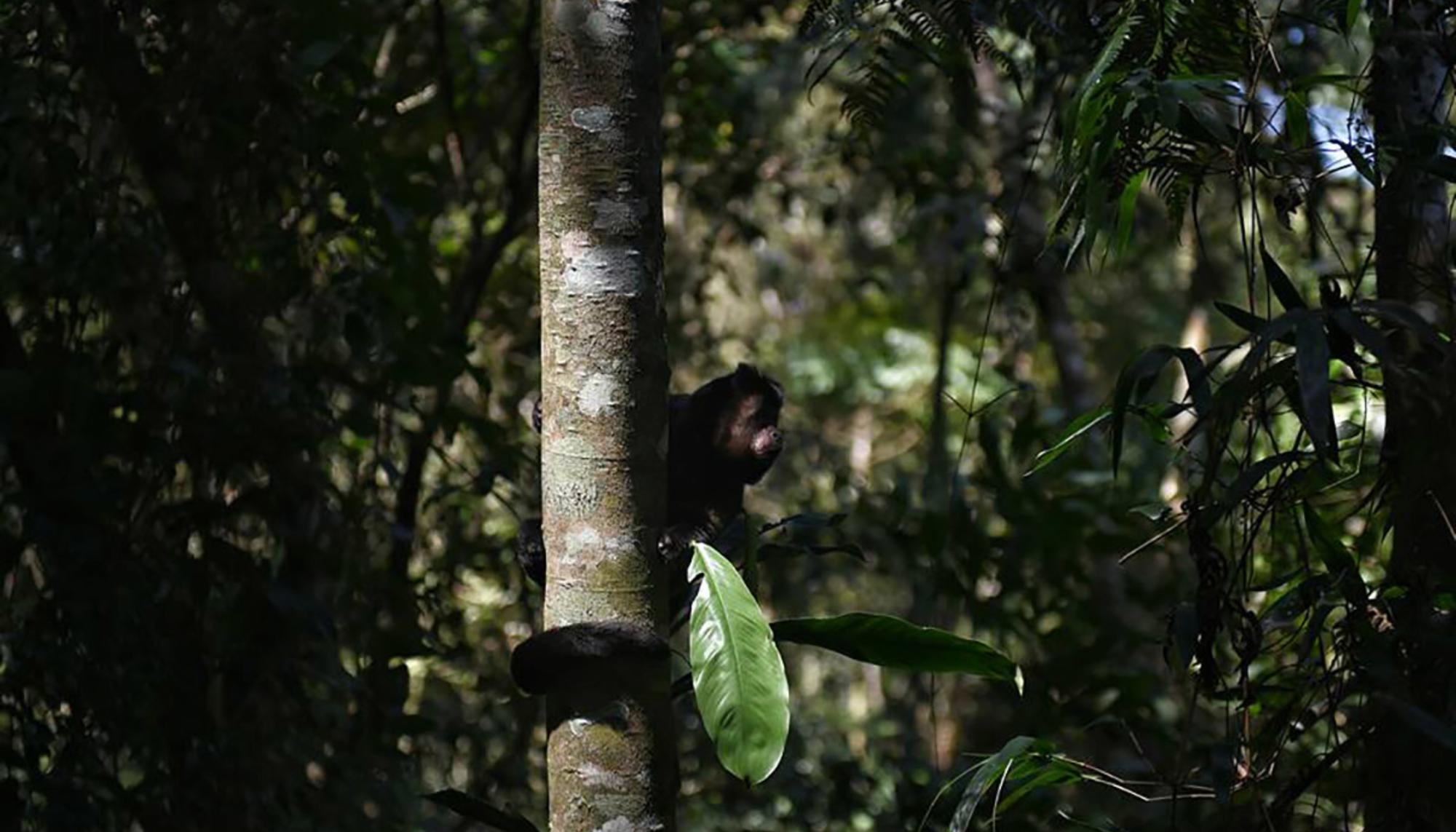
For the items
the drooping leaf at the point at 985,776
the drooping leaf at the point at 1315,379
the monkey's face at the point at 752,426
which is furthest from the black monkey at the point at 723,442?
the drooping leaf at the point at 1315,379

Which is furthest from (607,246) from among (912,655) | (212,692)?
(212,692)

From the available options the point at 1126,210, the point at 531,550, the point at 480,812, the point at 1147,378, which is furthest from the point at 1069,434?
the point at 531,550

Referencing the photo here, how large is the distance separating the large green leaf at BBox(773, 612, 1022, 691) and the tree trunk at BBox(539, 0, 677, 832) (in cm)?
29

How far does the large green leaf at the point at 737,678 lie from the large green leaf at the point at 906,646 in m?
0.14

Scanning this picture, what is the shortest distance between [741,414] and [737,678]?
5.67 feet

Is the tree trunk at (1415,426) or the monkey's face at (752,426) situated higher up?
the tree trunk at (1415,426)

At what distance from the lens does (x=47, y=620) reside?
327 cm

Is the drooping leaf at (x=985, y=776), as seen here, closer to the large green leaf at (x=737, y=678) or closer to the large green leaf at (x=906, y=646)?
the large green leaf at (x=906, y=646)

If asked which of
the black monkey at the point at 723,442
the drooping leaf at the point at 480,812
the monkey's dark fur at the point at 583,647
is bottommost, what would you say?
the black monkey at the point at 723,442

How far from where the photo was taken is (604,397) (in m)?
2.05

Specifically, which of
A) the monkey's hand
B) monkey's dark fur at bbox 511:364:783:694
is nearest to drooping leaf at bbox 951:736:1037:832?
monkey's dark fur at bbox 511:364:783:694

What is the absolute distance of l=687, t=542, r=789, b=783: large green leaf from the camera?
6.48 ft

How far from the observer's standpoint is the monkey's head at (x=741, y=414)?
3.62 m

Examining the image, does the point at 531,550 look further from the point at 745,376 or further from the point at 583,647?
the point at 583,647
